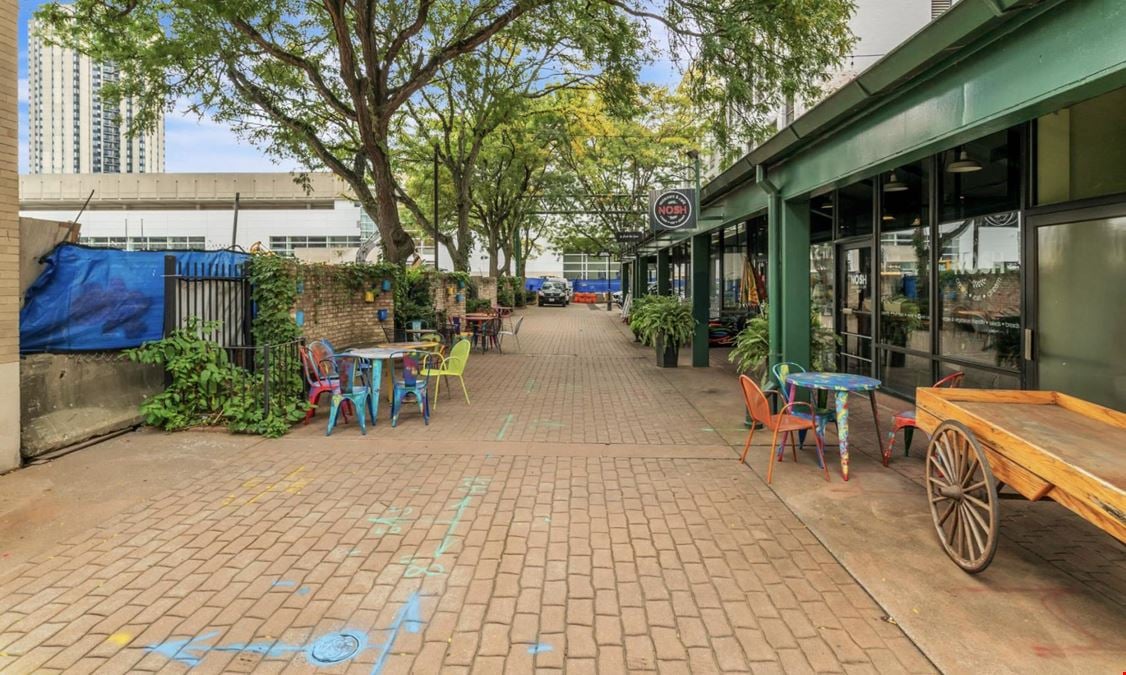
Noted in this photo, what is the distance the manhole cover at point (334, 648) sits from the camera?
2750 mm

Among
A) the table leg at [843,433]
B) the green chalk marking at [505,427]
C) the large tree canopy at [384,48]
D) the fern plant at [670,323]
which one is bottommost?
the green chalk marking at [505,427]

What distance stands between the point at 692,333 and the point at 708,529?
28.1 feet

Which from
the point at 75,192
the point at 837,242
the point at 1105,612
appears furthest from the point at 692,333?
the point at 75,192

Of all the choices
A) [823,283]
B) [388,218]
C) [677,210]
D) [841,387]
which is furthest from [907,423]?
[388,218]

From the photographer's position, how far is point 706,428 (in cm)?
730

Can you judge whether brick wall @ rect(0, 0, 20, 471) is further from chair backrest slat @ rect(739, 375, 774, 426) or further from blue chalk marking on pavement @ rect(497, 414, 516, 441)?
chair backrest slat @ rect(739, 375, 774, 426)

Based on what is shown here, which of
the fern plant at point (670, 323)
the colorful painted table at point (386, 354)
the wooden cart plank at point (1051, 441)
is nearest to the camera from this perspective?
the wooden cart plank at point (1051, 441)

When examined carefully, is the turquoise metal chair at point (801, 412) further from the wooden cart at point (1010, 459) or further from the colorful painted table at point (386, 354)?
the colorful painted table at point (386, 354)

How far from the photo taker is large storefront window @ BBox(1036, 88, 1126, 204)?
5500mm

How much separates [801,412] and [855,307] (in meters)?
3.73

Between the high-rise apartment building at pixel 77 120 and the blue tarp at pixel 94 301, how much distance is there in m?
8.45

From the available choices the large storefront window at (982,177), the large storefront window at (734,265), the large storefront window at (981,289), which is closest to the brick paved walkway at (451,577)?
the large storefront window at (981,289)

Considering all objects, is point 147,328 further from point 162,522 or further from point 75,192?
point 75,192

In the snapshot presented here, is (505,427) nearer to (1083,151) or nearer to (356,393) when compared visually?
(356,393)
